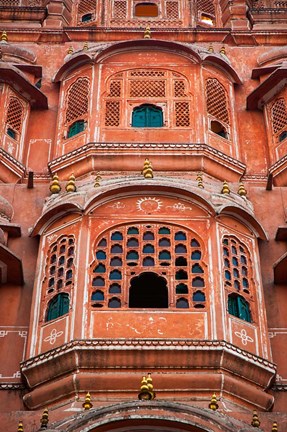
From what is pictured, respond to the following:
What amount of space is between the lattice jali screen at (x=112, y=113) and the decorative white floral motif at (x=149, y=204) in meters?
3.31

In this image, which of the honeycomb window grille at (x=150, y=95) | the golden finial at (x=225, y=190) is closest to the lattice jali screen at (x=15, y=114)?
the honeycomb window grille at (x=150, y=95)

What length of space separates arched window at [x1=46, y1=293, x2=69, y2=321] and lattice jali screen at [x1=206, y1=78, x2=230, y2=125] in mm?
6240

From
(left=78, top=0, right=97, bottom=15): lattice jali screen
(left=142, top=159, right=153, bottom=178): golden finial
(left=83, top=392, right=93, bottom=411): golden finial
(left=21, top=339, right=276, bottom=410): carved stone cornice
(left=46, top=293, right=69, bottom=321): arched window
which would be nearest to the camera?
(left=83, top=392, right=93, bottom=411): golden finial

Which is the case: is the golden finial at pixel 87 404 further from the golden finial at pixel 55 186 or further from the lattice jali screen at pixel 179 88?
the lattice jali screen at pixel 179 88

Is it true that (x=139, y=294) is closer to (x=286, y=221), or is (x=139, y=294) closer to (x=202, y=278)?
(x=202, y=278)

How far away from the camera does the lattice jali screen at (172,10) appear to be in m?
25.7

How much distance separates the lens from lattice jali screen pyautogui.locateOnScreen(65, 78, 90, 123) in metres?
21.7

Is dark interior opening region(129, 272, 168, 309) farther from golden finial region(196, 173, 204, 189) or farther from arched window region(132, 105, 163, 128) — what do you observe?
arched window region(132, 105, 163, 128)

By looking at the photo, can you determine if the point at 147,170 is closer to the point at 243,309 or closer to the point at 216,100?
the point at 243,309

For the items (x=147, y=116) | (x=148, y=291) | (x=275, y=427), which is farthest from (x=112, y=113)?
(x=275, y=427)

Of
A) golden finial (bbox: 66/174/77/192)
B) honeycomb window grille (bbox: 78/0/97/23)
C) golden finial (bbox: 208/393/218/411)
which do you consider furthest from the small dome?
honeycomb window grille (bbox: 78/0/97/23)

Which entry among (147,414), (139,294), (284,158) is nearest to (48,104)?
(284,158)

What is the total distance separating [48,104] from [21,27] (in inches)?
133

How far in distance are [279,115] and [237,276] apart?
5.54 meters
